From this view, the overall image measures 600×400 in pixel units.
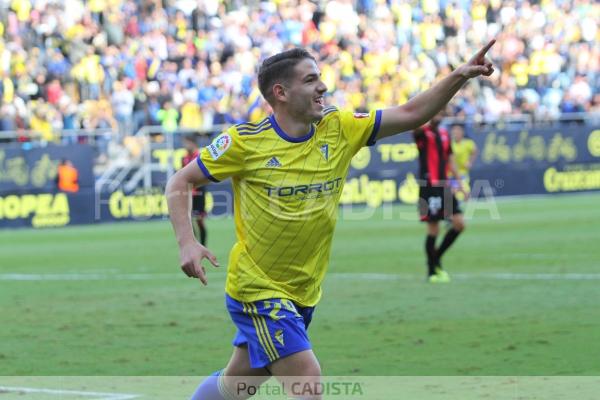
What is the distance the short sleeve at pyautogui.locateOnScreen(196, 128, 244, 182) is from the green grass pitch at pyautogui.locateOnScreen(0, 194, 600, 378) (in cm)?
359

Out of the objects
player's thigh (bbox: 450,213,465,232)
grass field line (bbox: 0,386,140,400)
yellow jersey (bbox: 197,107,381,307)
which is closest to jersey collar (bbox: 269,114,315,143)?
yellow jersey (bbox: 197,107,381,307)

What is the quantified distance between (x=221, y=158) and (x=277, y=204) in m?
0.35

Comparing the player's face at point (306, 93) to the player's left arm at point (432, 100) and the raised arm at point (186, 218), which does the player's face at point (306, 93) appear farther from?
the raised arm at point (186, 218)

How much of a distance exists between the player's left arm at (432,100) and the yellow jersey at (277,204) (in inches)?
16.6

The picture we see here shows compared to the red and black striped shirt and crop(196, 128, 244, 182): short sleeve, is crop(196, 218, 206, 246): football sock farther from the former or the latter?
crop(196, 128, 244, 182): short sleeve

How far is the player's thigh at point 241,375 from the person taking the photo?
5969mm

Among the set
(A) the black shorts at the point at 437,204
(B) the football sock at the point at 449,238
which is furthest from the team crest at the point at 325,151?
(B) the football sock at the point at 449,238

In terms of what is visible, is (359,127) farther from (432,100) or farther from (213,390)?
(213,390)

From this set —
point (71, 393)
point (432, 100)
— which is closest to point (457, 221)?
point (71, 393)

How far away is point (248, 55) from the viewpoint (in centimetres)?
3409

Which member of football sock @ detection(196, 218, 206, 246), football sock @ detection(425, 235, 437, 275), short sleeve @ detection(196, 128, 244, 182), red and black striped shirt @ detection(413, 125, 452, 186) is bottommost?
football sock @ detection(196, 218, 206, 246)

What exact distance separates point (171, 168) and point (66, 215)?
2.68m

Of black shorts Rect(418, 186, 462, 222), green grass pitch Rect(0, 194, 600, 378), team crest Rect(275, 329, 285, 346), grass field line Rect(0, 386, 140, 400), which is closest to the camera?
team crest Rect(275, 329, 285, 346)

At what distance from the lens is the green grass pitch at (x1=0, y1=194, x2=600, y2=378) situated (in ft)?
32.2
